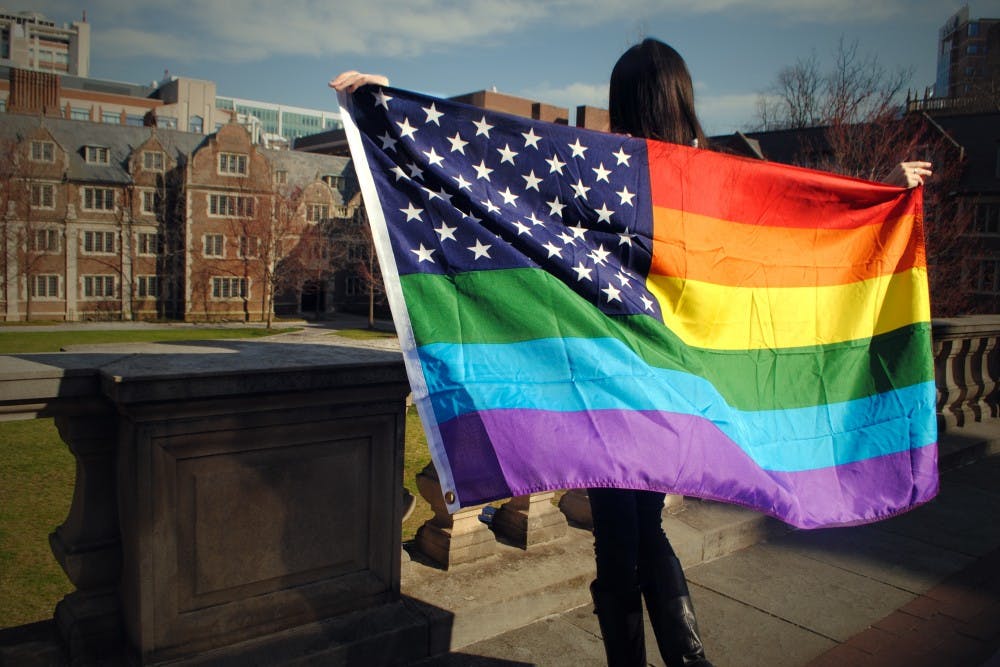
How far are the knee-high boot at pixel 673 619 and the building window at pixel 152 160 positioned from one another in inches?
2166

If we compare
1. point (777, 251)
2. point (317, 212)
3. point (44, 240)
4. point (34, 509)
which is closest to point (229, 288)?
point (317, 212)

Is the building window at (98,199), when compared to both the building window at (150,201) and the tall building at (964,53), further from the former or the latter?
the tall building at (964,53)

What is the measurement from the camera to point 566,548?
13.0 ft

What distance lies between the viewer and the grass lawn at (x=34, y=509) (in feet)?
20.1

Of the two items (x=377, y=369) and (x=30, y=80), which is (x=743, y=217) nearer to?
(x=377, y=369)

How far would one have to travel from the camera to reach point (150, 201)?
5125 cm

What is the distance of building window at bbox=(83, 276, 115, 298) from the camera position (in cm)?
4869

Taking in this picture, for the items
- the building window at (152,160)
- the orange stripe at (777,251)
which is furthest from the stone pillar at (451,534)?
the building window at (152,160)

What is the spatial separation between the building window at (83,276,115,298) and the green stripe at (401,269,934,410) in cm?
5228

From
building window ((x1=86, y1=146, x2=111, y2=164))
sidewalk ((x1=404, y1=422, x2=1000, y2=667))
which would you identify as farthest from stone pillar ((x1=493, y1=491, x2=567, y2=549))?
building window ((x1=86, y1=146, x2=111, y2=164))

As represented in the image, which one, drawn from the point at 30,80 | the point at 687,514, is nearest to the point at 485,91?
the point at 30,80

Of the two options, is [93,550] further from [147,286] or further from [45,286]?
[147,286]

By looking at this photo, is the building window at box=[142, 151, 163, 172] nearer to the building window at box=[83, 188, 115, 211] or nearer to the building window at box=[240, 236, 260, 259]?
the building window at box=[83, 188, 115, 211]

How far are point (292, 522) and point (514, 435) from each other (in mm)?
1023
